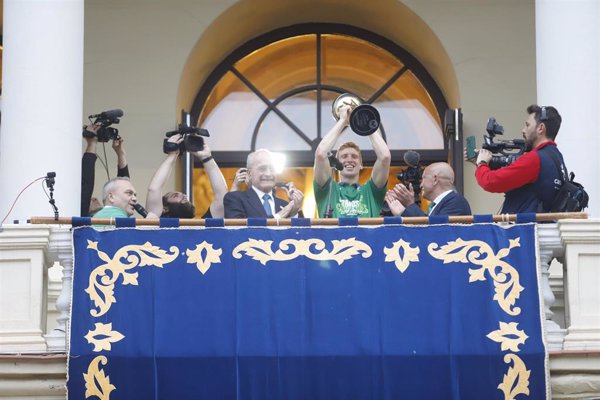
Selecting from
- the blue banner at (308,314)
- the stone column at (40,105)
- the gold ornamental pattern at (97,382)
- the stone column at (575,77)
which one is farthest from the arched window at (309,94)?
the gold ornamental pattern at (97,382)

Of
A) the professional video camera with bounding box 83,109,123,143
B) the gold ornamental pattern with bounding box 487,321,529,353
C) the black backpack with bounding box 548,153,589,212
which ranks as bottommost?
the gold ornamental pattern with bounding box 487,321,529,353

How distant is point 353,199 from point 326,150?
51cm

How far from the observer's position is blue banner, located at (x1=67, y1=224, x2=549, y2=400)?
13.8 m

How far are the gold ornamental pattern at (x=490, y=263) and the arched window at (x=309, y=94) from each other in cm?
606

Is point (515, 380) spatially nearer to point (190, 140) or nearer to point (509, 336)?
point (509, 336)

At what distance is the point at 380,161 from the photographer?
15430 millimetres

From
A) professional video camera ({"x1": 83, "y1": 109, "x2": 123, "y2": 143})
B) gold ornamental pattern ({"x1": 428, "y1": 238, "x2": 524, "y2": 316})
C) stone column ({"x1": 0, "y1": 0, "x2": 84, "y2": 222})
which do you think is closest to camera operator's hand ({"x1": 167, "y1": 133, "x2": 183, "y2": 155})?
professional video camera ({"x1": 83, "y1": 109, "x2": 123, "y2": 143})

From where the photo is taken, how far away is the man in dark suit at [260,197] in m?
15.3

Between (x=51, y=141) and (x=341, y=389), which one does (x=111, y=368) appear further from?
(x=51, y=141)

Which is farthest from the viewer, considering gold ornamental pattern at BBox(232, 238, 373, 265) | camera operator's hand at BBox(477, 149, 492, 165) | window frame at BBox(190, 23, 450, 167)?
window frame at BBox(190, 23, 450, 167)

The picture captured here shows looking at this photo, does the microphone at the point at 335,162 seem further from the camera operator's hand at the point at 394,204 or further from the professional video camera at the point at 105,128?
the professional video camera at the point at 105,128

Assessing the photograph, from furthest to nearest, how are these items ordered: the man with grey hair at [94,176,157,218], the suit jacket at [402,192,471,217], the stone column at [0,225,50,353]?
the man with grey hair at [94,176,157,218], the suit jacket at [402,192,471,217], the stone column at [0,225,50,353]

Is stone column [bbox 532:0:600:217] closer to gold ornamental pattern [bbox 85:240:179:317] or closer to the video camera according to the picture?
the video camera

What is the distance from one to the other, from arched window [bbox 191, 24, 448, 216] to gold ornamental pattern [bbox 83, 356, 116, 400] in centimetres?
669
